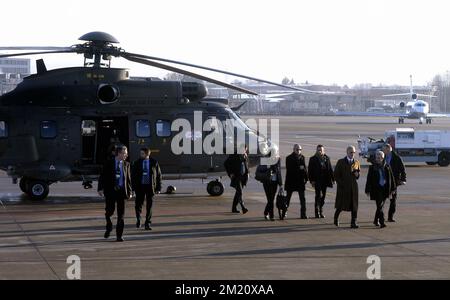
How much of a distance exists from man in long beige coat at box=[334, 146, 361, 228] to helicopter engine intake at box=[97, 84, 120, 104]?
6.99 m

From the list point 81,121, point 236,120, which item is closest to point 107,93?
point 81,121

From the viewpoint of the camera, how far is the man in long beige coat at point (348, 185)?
51.7 ft

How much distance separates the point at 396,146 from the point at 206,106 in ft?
50.0

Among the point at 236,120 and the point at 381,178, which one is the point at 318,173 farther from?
the point at 236,120

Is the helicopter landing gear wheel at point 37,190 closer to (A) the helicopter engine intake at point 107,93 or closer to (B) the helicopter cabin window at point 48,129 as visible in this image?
(B) the helicopter cabin window at point 48,129

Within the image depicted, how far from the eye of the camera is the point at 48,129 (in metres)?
20.4

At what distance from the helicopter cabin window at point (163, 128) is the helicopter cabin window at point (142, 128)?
0.27 metres

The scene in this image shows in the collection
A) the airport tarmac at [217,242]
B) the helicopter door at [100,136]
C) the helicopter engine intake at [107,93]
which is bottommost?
the airport tarmac at [217,242]

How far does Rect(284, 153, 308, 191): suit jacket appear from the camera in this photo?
669 inches

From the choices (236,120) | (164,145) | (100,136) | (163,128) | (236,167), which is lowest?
(236,167)

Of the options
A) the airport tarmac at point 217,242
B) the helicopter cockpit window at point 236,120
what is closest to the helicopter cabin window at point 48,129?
the airport tarmac at point 217,242

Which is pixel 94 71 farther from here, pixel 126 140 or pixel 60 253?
pixel 60 253

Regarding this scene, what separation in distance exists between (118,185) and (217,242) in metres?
1.99
